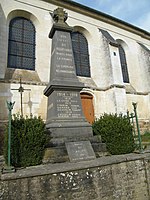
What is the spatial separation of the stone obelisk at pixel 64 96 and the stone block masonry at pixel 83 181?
124 centimetres

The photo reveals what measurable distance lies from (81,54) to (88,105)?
410 centimetres

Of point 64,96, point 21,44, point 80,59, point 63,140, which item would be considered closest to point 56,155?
point 63,140

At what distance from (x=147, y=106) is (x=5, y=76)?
1121 centimetres

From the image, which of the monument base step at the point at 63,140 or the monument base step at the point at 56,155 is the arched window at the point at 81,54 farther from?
Answer: the monument base step at the point at 56,155

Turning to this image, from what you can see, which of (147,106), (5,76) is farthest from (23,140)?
(147,106)

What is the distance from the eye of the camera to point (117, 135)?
187 inches

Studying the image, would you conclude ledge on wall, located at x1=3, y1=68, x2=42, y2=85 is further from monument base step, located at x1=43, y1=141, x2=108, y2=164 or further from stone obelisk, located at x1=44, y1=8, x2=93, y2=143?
monument base step, located at x1=43, y1=141, x2=108, y2=164

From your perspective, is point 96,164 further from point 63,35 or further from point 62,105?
point 63,35

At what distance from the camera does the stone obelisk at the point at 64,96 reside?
4512mm

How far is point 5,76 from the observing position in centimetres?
962

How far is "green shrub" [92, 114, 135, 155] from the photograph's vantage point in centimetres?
466

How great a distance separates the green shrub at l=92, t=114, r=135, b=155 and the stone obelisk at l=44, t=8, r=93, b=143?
0.48m

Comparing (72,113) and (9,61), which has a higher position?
(9,61)

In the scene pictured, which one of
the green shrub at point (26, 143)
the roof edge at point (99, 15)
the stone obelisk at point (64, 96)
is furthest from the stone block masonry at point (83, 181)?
the roof edge at point (99, 15)
